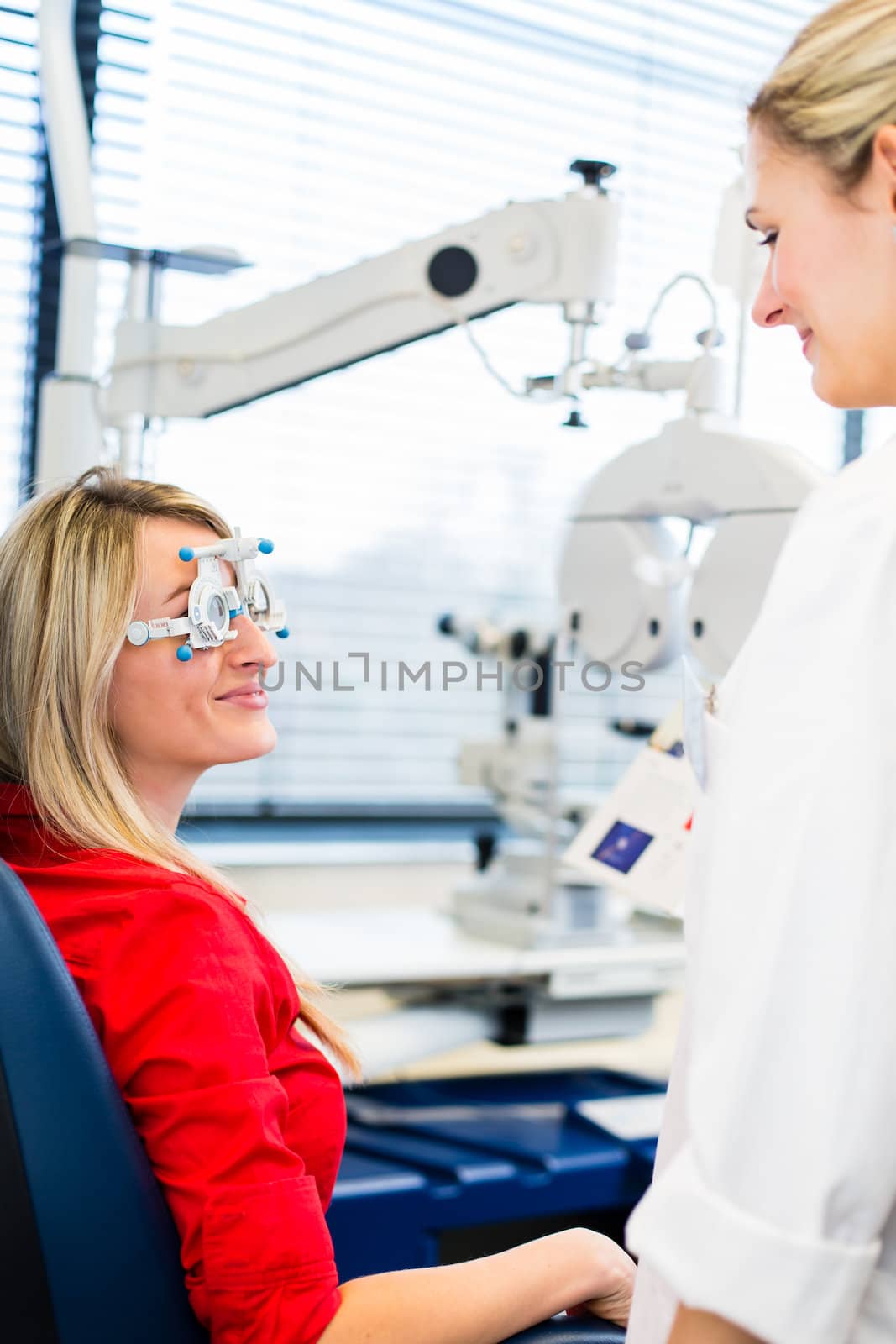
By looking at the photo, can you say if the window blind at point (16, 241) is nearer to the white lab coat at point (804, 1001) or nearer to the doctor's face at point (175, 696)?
the doctor's face at point (175, 696)

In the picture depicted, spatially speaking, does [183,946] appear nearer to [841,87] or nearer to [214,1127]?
[214,1127]

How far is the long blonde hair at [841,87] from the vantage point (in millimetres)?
583

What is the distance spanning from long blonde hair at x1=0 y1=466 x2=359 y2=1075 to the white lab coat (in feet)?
1.95

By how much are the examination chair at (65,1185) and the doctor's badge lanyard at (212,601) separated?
30cm

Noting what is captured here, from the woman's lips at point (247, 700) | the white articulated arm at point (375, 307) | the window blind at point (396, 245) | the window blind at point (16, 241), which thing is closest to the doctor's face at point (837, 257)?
the woman's lips at point (247, 700)

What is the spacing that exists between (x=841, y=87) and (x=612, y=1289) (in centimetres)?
88

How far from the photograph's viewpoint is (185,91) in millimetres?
2414

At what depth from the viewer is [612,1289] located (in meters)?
1.03

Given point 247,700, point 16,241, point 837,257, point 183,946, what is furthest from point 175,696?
point 16,241

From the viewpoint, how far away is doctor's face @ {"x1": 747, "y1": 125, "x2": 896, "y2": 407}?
23.5 inches

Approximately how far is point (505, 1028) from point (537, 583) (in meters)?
1.13

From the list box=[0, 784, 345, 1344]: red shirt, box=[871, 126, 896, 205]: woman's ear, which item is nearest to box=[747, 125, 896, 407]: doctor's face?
box=[871, 126, 896, 205]: woman's ear

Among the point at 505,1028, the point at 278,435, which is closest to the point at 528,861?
the point at 505,1028

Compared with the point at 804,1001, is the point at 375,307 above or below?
above
